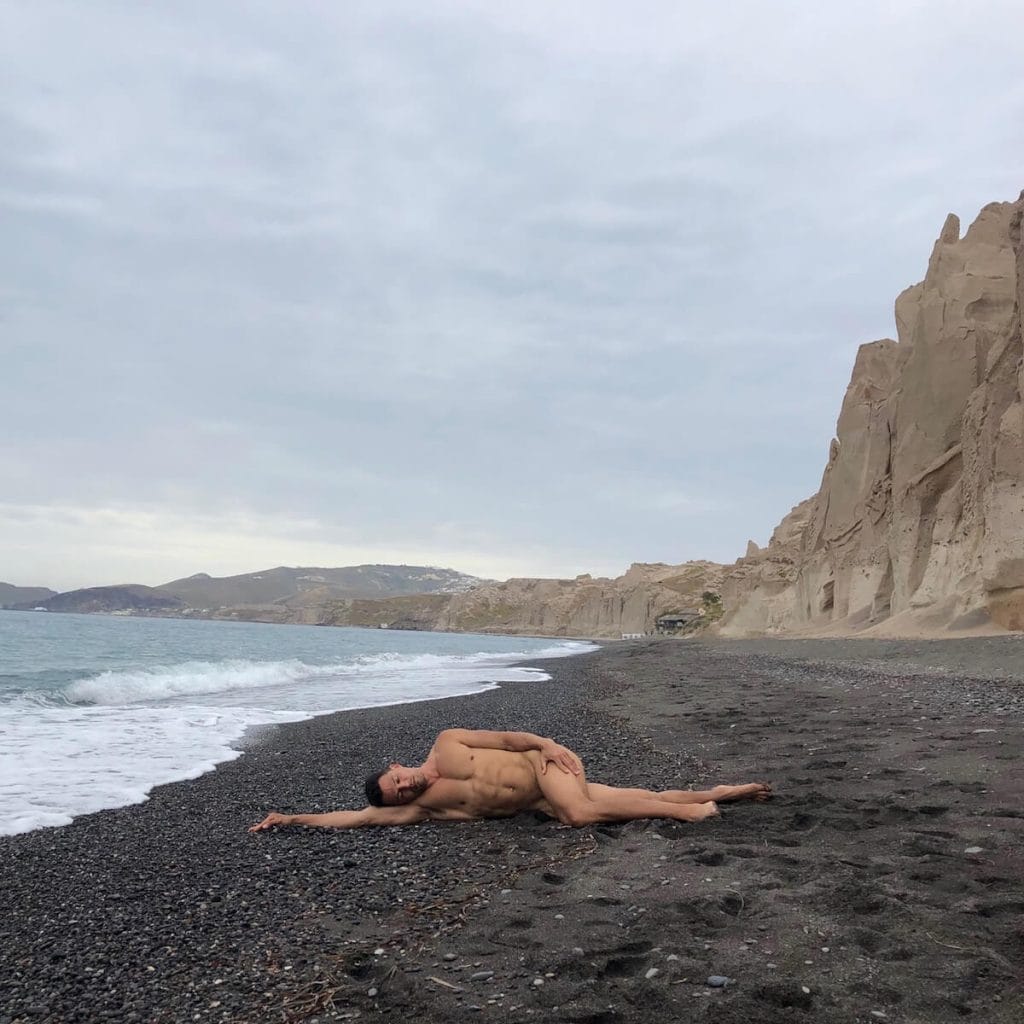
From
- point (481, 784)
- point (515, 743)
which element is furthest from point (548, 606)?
point (481, 784)

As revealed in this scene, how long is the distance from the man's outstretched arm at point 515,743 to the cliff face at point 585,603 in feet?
320

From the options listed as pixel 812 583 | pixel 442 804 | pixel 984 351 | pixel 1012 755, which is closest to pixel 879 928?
pixel 442 804

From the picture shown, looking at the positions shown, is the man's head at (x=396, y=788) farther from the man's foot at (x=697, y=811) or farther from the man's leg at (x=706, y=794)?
the man's foot at (x=697, y=811)

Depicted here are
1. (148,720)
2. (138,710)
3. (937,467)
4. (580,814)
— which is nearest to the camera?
(580,814)

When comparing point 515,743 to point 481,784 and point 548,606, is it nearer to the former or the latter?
point 481,784

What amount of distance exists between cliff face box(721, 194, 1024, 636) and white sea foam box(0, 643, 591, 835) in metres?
13.2

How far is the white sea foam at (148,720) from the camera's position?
23.2 ft

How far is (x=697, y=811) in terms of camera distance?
490cm

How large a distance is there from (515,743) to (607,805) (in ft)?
2.56

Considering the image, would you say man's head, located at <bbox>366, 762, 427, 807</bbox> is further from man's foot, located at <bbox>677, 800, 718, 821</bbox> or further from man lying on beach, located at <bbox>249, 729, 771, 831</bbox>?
man's foot, located at <bbox>677, 800, 718, 821</bbox>

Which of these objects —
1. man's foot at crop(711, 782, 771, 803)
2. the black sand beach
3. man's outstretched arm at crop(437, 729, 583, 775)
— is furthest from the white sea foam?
man's foot at crop(711, 782, 771, 803)

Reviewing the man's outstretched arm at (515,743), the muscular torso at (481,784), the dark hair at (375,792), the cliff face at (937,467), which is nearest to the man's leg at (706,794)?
the man's outstretched arm at (515,743)

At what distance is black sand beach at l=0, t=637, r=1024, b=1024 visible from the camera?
2660mm

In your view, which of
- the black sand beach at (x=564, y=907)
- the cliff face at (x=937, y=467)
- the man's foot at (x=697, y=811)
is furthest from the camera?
the cliff face at (x=937, y=467)
